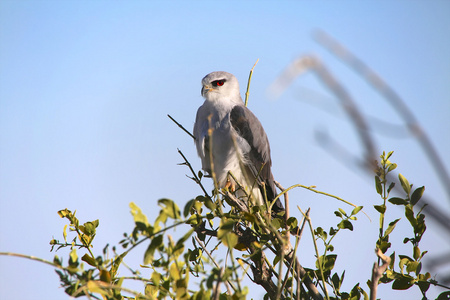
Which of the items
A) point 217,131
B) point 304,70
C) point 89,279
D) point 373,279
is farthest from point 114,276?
point 217,131

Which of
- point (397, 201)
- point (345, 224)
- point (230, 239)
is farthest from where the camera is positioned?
point (345, 224)

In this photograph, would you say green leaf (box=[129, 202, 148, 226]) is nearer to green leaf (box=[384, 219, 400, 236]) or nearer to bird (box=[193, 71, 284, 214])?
green leaf (box=[384, 219, 400, 236])

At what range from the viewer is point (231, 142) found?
430 centimetres

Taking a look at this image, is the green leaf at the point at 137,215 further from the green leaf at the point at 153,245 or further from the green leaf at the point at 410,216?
the green leaf at the point at 410,216

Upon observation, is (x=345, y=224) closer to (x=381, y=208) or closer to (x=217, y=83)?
(x=381, y=208)

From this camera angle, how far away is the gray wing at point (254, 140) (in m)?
4.43

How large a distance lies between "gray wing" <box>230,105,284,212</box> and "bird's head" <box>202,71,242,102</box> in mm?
329

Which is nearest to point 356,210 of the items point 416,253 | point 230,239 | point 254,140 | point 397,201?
point 397,201

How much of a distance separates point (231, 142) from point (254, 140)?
318 mm

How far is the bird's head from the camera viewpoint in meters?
4.87

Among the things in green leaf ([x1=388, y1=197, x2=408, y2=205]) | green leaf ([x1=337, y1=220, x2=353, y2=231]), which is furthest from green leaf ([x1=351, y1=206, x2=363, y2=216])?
green leaf ([x1=388, y1=197, x2=408, y2=205])

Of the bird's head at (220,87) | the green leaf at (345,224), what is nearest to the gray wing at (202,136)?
the bird's head at (220,87)

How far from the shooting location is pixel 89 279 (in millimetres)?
1427

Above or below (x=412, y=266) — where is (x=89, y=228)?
above
